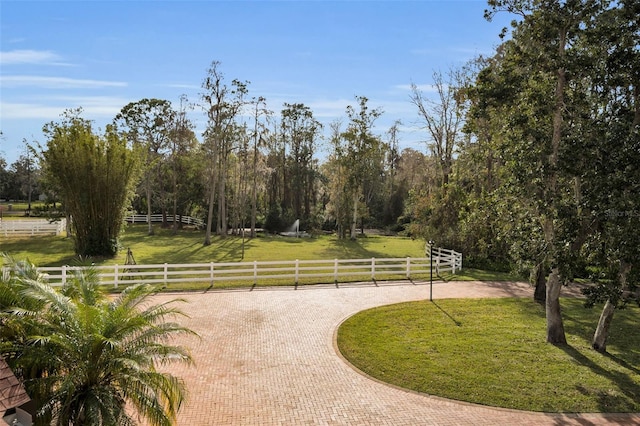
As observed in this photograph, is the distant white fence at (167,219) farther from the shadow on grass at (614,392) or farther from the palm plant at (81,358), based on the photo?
the shadow on grass at (614,392)

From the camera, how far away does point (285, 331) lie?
13086 mm

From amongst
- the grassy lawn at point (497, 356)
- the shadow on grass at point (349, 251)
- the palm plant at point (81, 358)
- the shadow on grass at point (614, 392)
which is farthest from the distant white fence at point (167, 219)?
the shadow on grass at point (614, 392)

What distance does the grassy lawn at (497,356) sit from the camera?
9.55m

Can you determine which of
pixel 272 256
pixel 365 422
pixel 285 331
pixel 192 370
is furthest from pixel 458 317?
pixel 272 256

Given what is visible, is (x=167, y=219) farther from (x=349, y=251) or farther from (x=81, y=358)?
(x=81, y=358)

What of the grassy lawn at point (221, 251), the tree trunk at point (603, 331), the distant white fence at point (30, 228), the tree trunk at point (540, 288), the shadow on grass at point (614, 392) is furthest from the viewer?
the distant white fence at point (30, 228)

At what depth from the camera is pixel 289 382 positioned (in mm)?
9789

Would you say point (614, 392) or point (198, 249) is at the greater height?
point (198, 249)

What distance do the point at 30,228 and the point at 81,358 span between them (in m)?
35.4

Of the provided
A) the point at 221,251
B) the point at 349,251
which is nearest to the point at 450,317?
the point at 349,251

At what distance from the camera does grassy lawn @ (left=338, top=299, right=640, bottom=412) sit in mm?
9555

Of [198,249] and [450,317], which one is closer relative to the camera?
[450,317]

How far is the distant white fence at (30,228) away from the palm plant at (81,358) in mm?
32078

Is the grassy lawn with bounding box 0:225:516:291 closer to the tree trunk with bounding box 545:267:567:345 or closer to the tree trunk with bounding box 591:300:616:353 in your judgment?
the tree trunk with bounding box 545:267:567:345
